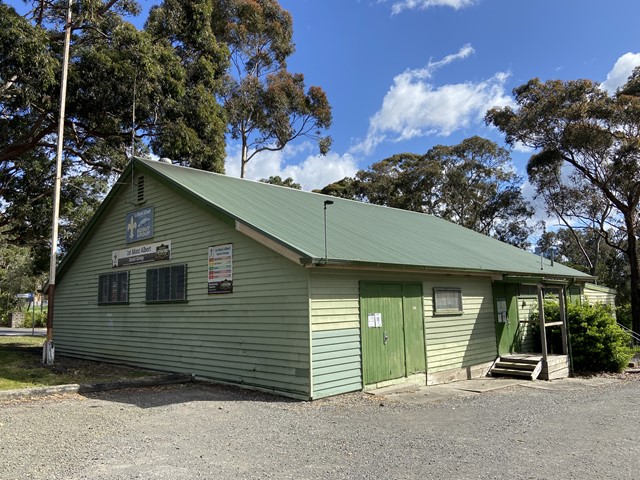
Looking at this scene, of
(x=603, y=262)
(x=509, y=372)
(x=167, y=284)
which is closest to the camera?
(x=167, y=284)

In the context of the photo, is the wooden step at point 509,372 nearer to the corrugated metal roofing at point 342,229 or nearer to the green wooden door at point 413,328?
the corrugated metal roofing at point 342,229

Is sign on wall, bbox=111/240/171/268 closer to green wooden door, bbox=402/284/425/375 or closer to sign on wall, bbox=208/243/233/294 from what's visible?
sign on wall, bbox=208/243/233/294

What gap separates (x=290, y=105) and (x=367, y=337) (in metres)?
21.7

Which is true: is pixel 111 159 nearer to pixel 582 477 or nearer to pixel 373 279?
pixel 373 279

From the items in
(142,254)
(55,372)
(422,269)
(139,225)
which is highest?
(139,225)

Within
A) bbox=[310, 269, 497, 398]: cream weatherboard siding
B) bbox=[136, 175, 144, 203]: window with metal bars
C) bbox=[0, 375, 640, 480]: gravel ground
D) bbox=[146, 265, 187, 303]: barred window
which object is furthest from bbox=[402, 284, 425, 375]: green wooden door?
bbox=[136, 175, 144, 203]: window with metal bars

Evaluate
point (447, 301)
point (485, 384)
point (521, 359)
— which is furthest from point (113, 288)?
point (521, 359)

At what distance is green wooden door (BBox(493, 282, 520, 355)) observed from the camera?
14.3 m

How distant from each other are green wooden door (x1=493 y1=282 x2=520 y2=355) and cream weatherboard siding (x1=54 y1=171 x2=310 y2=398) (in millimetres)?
7300

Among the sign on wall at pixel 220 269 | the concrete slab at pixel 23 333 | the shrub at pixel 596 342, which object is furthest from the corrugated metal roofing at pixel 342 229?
the concrete slab at pixel 23 333

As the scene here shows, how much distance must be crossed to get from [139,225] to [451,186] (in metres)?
29.4

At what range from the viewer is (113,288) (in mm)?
14492

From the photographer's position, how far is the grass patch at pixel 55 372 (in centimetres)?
1075

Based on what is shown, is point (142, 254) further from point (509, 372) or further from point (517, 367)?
point (517, 367)
